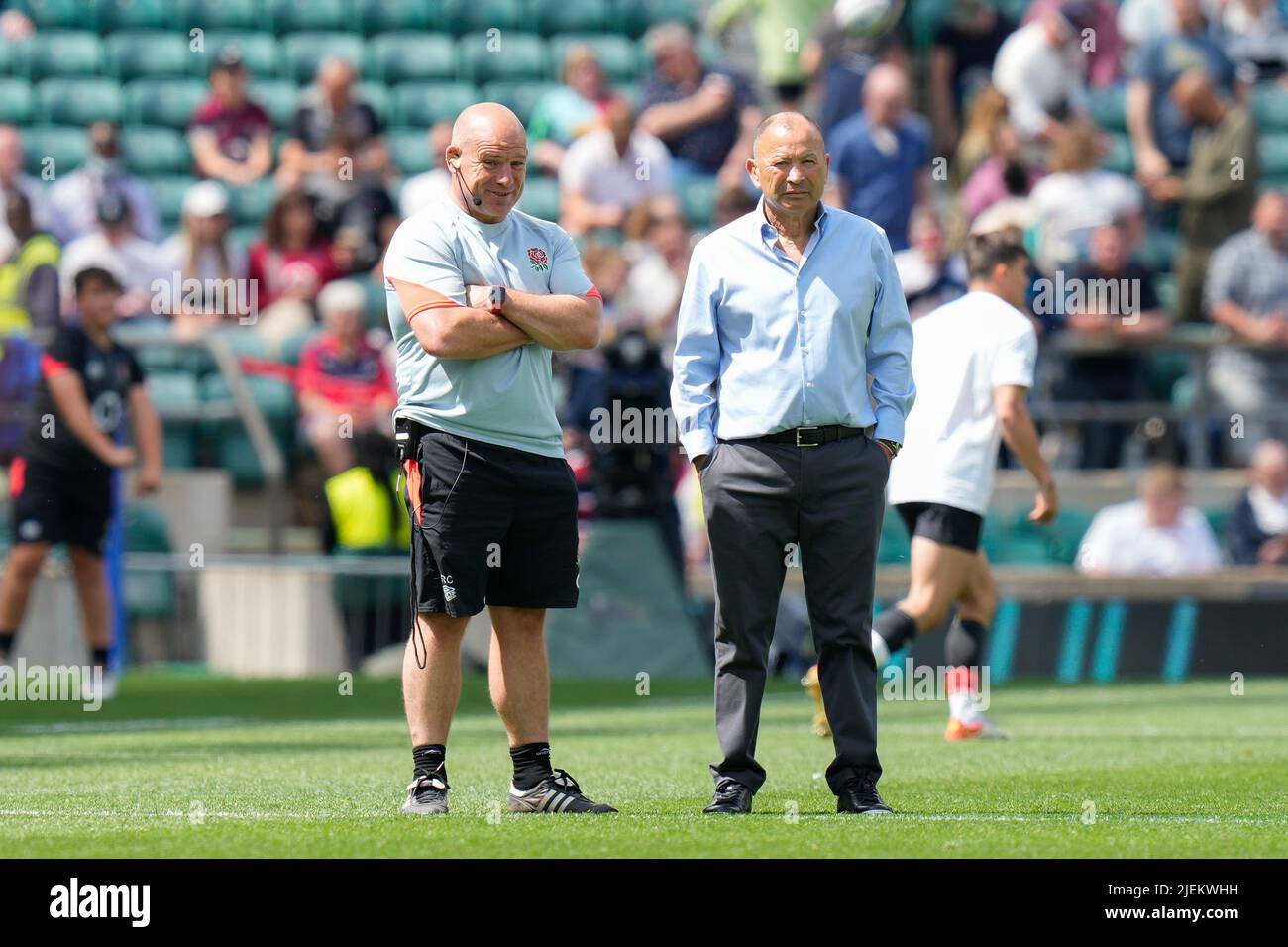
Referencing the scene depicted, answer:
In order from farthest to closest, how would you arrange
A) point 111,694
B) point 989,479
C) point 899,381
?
1. point 111,694
2. point 989,479
3. point 899,381

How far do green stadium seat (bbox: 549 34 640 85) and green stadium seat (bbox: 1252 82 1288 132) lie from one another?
5.60m

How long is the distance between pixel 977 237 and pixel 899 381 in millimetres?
3493

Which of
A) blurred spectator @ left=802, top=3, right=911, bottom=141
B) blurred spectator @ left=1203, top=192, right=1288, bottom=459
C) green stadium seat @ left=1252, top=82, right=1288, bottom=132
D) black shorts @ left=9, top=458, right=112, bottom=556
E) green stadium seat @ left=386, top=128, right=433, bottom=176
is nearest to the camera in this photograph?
black shorts @ left=9, top=458, right=112, bottom=556

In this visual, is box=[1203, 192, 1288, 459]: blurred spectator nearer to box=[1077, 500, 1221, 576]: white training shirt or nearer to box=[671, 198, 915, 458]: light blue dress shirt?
box=[1077, 500, 1221, 576]: white training shirt

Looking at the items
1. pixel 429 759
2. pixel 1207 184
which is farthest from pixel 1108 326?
pixel 429 759

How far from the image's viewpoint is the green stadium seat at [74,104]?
800 inches

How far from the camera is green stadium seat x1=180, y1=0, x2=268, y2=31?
835 inches

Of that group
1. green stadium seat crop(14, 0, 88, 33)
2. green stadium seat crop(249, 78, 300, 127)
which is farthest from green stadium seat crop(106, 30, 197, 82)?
green stadium seat crop(249, 78, 300, 127)

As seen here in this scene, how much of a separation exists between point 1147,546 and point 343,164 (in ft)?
22.6

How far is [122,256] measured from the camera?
1786 cm

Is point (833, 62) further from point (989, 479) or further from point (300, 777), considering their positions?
point (300, 777)

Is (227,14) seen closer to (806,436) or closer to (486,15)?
(486,15)
